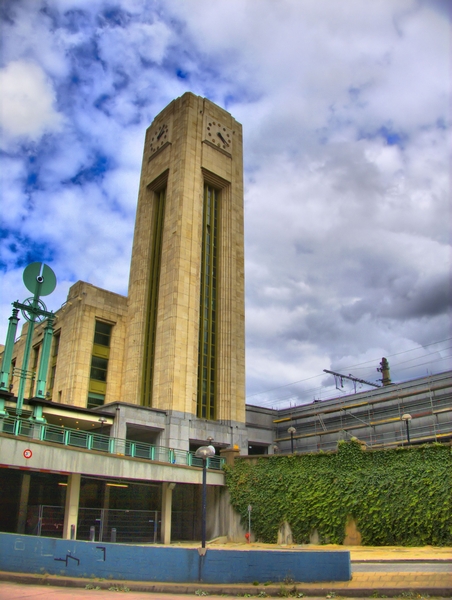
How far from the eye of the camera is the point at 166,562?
51.4ft

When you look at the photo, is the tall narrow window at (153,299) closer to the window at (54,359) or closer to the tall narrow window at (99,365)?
the tall narrow window at (99,365)

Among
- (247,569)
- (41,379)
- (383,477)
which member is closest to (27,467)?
(41,379)

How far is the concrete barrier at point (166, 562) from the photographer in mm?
15055

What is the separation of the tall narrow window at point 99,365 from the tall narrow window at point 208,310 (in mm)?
10114

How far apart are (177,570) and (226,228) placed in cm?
4307

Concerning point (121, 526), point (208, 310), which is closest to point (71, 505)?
point (121, 526)

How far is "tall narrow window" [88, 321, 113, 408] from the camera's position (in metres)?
50.7

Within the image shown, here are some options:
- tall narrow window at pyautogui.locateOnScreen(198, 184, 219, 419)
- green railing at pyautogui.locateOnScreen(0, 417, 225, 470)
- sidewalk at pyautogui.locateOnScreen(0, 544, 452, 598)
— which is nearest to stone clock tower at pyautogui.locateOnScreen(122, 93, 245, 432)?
tall narrow window at pyautogui.locateOnScreen(198, 184, 219, 419)

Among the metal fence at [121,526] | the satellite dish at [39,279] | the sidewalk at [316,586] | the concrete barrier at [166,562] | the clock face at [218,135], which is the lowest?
the sidewalk at [316,586]

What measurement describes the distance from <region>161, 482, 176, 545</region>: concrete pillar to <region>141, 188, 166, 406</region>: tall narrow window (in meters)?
13.7

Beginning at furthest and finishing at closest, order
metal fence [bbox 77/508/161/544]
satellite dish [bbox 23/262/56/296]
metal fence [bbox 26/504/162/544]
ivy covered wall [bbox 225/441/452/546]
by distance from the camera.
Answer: satellite dish [bbox 23/262/56/296], metal fence [bbox 77/508/161/544], metal fence [bbox 26/504/162/544], ivy covered wall [bbox 225/441/452/546]

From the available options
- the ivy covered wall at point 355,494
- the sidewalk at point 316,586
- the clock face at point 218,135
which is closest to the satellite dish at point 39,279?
the ivy covered wall at point 355,494

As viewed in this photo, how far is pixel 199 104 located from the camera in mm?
57156

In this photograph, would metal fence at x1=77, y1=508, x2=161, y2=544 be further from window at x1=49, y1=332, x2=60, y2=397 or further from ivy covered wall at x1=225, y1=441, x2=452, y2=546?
window at x1=49, y1=332, x2=60, y2=397
